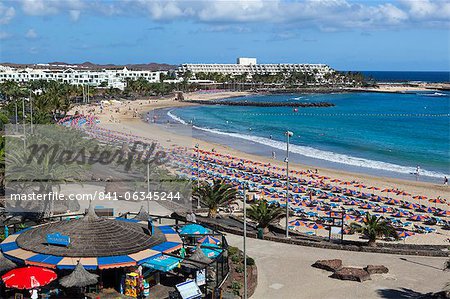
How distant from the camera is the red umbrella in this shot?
16.7 metres

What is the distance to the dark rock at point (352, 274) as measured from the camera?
69.2 ft

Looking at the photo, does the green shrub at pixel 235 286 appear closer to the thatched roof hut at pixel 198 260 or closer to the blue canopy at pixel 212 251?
the thatched roof hut at pixel 198 260

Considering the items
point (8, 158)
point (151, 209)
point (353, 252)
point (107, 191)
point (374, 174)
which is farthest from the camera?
point (374, 174)

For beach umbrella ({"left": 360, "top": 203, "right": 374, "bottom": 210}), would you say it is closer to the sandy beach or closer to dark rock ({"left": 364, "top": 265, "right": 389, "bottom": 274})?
the sandy beach

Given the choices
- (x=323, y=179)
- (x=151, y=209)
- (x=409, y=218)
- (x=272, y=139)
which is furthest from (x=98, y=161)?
(x=272, y=139)

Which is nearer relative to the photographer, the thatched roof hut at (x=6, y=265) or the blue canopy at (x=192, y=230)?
the thatched roof hut at (x=6, y=265)

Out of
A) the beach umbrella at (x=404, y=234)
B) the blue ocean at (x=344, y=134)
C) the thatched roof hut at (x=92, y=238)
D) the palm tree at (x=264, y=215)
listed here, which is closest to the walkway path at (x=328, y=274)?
the palm tree at (x=264, y=215)

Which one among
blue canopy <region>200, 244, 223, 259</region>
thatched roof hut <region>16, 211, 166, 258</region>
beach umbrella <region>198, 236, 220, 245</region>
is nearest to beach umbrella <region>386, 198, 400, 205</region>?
beach umbrella <region>198, 236, 220, 245</region>

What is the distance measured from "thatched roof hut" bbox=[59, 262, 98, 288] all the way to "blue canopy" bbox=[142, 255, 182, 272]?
2.01 meters

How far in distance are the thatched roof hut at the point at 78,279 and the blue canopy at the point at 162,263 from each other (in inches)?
79.1

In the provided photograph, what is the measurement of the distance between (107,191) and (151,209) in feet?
13.4

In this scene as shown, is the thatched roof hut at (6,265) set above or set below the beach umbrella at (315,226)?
above

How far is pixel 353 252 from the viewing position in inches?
984

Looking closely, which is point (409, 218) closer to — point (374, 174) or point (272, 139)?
point (374, 174)
